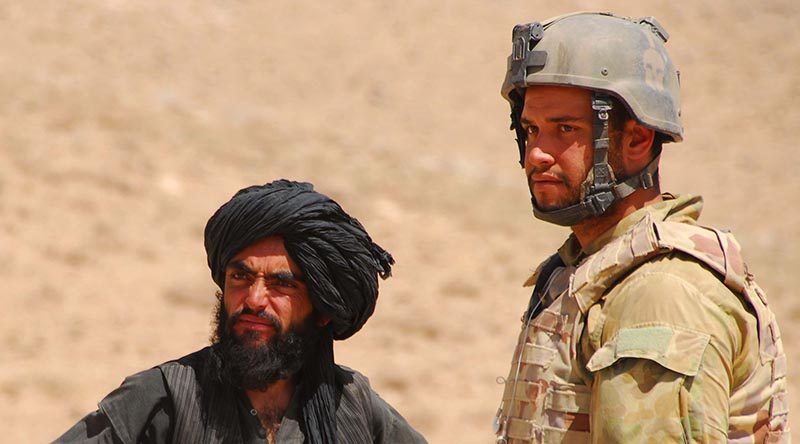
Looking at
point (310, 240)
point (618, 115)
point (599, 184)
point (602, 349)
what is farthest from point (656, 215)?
point (310, 240)

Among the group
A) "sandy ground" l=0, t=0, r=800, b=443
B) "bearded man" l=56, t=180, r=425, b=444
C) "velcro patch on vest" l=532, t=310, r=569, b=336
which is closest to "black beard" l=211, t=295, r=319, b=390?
"bearded man" l=56, t=180, r=425, b=444

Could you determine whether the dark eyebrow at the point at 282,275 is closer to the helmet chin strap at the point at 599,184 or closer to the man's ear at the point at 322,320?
the man's ear at the point at 322,320

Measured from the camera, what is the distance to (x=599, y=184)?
4148 mm

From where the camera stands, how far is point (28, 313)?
1469 centimetres

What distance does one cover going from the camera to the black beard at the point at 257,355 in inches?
172

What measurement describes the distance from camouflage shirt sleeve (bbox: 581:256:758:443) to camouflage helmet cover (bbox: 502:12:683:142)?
58cm

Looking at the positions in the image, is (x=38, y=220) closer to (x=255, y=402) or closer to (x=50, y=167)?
(x=50, y=167)

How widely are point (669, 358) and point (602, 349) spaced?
200 mm

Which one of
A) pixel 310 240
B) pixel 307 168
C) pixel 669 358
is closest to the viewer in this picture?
pixel 669 358

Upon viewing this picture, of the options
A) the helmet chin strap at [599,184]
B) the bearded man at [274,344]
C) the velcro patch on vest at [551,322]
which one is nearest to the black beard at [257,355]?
the bearded man at [274,344]

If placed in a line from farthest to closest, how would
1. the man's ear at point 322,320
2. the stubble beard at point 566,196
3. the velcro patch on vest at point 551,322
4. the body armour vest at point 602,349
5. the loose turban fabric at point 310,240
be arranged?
the man's ear at point 322,320
the loose turban fabric at point 310,240
the stubble beard at point 566,196
the velcro patch on vest at point 551,322
the body armour vest at point 602,349

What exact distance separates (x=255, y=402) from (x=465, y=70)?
20.7 metres

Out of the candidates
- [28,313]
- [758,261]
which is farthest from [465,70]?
[28,313]

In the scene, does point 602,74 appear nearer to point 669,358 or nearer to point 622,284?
point 622,284
